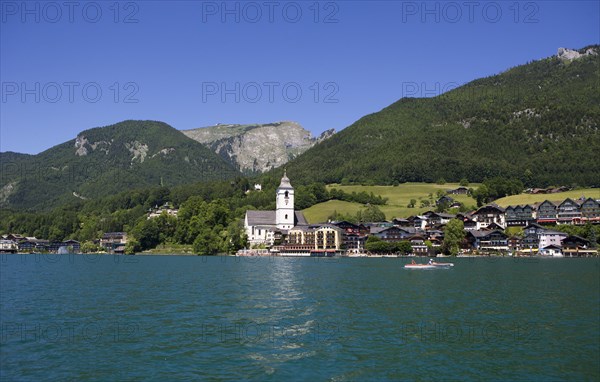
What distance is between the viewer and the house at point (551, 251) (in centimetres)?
13762

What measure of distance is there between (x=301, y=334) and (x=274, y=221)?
148275mm

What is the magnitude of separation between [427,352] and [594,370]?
6.85 m

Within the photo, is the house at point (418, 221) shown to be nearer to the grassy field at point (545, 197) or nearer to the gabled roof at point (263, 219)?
the grassy field at point (545, 197)

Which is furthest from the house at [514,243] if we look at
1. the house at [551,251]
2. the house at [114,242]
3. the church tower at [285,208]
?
Answer: the house at [114,242]

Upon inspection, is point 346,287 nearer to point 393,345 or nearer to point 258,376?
point 393,345

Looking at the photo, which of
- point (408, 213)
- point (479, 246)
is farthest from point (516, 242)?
point (408, 213)

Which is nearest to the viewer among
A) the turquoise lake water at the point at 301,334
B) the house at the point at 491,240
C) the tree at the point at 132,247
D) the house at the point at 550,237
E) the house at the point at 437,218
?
the turquoise lake water at the point at 301,334

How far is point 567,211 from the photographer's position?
157 meters

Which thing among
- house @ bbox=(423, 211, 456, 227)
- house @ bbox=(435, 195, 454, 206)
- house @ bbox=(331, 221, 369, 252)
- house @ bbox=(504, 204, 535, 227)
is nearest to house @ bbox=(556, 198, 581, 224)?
house @ bbox=(504, 204, 535, 227)

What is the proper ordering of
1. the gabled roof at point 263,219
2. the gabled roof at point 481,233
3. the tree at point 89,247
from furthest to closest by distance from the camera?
the tree at point 89,247 < the gabled roof at point 263,219 < the gabled roof at point 481,233

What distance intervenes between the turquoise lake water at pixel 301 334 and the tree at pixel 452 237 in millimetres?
91241

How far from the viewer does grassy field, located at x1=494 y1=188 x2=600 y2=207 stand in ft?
560

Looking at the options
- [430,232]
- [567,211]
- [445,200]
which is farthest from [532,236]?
[445,200]

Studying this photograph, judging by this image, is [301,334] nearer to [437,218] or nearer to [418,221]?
[437,218]
